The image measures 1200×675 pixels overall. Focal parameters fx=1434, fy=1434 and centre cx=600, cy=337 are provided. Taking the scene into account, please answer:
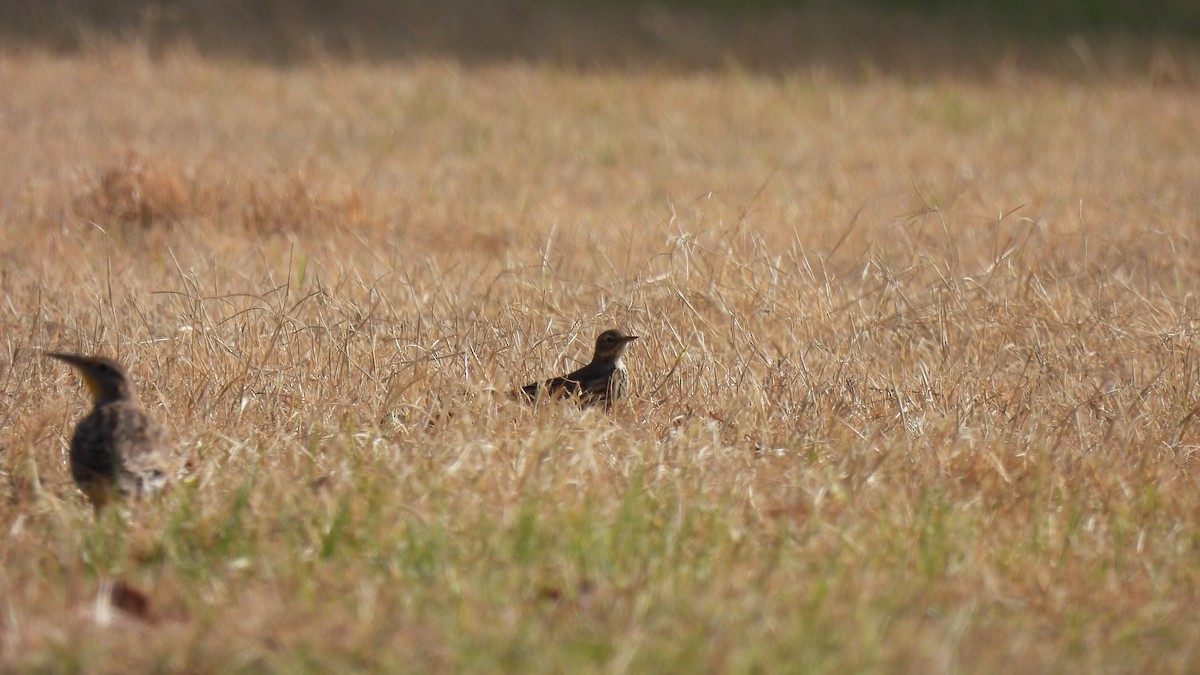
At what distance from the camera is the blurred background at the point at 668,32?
15562mm

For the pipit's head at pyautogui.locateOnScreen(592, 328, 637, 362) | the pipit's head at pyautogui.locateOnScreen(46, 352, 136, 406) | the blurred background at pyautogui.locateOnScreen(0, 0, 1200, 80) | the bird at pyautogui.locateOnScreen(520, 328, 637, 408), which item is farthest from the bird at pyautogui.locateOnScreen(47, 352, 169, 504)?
the blurred background at pyautogui.locateOnScreen(0, 0, 1200, 80)

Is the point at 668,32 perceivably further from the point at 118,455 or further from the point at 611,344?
the point at 118,455

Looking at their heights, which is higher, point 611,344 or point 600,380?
point 611,344

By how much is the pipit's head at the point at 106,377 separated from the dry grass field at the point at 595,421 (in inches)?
11.8

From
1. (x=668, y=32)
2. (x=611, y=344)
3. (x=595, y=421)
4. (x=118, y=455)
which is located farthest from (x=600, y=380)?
(x=668, y=32)

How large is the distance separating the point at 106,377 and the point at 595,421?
64.4 inches

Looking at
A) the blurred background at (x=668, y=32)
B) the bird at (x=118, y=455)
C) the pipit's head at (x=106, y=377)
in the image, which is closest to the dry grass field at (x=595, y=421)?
the bird at (x=118, y=455)

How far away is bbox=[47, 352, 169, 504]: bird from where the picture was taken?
4090 millimetres

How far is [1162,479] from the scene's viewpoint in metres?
4.84

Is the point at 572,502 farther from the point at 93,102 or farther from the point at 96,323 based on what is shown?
the point at 93,102

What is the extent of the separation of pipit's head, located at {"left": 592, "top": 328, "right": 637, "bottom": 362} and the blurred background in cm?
994

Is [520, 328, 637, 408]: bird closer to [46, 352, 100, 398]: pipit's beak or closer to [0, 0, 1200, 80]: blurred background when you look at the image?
[46, 352, 100, 398]: pipit's beak

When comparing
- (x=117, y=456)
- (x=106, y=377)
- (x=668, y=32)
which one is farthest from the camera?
(x=668, y=32)

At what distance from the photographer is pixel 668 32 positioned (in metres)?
17.5
